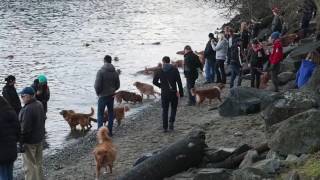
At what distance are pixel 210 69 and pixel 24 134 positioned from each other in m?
12.4

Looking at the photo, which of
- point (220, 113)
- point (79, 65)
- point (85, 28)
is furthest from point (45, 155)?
point (85, 28)

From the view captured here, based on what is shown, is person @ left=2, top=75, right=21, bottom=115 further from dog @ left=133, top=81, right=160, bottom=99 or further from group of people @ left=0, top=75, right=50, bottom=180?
dog @ left=133, top=81, right=160, bottom=99

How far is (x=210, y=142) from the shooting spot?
1203 centimetres

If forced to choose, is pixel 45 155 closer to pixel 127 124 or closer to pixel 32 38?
pixel 127 124

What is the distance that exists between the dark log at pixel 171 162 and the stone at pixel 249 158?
43.2 inches

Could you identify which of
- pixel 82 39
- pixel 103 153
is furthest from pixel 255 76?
pixel 82 39

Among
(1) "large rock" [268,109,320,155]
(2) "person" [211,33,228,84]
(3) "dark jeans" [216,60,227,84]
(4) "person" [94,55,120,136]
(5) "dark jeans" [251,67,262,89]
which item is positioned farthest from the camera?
(3) "dark jeans" [216,60,227,84]

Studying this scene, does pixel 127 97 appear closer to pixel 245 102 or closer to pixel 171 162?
pixel 245 102

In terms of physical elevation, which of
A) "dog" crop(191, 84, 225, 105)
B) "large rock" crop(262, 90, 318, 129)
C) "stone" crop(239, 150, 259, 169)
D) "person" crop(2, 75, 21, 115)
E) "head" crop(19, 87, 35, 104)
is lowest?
"dog" crop(191, 84, 225, 105)

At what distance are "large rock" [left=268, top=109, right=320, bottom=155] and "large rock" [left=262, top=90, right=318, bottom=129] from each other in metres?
1.22

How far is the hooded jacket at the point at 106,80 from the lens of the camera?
47.1 ft

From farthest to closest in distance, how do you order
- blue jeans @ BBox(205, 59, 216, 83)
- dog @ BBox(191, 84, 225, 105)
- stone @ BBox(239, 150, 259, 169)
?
blue jeans @ BBox(205, 59, 216, 83) < dog @ BBox(191, 84, 225, 105) < stone @ BBox(239, 150, 259, 169)

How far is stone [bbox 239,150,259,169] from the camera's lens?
338 inches

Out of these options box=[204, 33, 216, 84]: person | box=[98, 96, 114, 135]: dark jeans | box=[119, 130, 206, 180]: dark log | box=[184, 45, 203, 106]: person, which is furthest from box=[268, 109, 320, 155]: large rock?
box=[204, 33, 216, 84]: person
